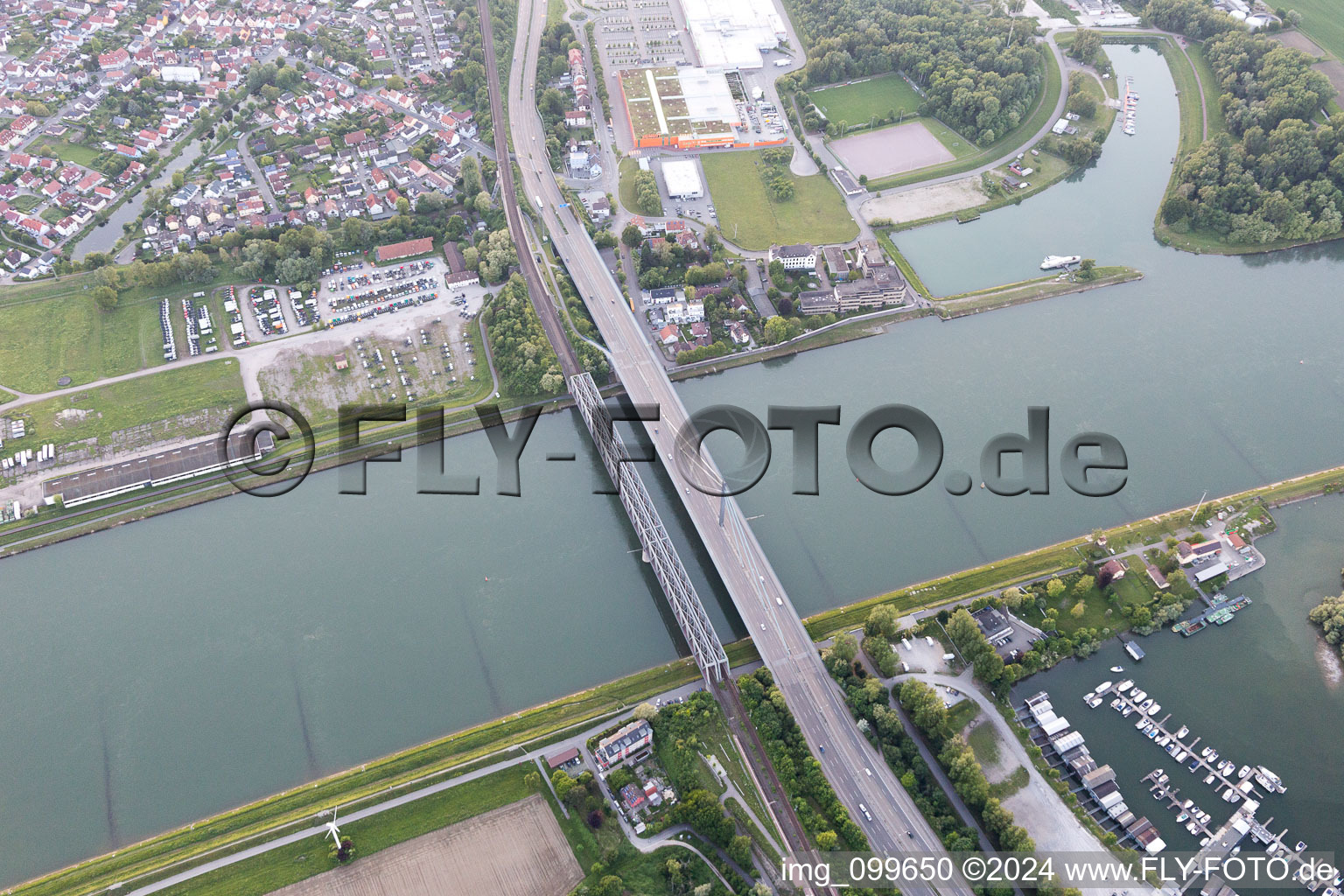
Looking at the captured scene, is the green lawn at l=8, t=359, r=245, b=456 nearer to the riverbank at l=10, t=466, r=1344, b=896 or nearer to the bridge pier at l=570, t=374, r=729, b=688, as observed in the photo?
the bridge pier at l=570, t=374, r=729, b=688

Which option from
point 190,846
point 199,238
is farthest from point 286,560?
point 199,238

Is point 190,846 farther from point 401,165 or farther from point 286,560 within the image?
point 401,165

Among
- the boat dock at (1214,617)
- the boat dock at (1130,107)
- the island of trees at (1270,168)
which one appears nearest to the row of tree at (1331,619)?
the boat dock at (1214,617)

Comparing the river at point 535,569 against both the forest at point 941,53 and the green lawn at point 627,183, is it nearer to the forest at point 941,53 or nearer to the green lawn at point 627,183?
the green lawn at point 627,183

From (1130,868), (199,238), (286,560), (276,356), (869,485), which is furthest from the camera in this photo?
(199,238)

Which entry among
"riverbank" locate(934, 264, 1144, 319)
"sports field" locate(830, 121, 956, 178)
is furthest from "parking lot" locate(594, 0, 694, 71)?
"riverbank" locate(934, 264, 1144, 319)
